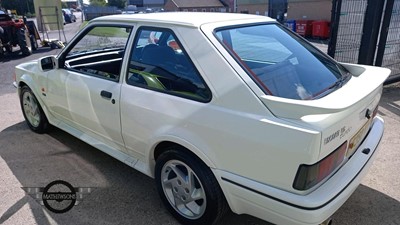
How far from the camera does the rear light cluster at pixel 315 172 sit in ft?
5.93

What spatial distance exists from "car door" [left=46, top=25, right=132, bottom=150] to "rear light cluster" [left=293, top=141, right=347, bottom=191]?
1.65 metres

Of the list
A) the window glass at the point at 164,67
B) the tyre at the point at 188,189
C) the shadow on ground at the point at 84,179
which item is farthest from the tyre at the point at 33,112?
the tyre at the point at 188,189

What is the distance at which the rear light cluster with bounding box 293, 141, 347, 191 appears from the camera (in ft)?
5.93

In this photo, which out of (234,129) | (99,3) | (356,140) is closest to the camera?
(234,129)

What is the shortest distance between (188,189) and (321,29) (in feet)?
59.5

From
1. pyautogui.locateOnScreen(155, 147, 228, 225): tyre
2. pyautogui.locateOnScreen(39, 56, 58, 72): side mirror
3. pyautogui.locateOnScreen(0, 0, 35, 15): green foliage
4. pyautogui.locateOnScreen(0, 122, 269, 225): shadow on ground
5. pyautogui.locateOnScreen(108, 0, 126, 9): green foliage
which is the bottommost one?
pyautogui.locateOnScreen(0, 122, 269, 225): shadow on ground

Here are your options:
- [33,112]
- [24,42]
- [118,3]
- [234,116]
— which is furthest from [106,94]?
[118,3]

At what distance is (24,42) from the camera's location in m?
11.8

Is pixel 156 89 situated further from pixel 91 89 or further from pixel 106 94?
pixel 91 89

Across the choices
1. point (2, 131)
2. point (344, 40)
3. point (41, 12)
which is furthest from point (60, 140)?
point (41, 12)

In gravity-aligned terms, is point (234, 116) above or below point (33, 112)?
above

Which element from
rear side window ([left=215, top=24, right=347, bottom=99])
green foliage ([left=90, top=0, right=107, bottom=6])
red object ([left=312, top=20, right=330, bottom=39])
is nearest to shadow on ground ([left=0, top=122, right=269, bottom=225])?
rear side window ([left=215, top=24, right=347, bottom=99])

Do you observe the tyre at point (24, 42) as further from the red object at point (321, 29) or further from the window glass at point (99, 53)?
the red object at point (321, 29)

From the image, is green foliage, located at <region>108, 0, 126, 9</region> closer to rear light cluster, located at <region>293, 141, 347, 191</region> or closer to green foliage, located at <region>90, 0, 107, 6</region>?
green foliage, located at <region>90, 0, 107, 6</region>
